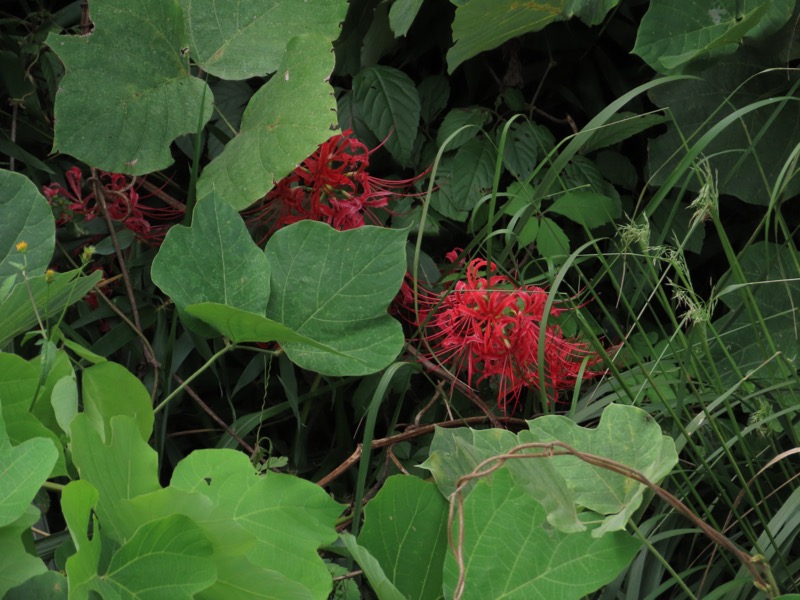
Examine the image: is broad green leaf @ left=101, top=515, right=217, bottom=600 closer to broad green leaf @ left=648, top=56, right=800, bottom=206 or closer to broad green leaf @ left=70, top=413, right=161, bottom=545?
broad green leaf @ left=70, top=413, right=161, bottom=545

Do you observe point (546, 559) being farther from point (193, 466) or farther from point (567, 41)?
point (567, 41)

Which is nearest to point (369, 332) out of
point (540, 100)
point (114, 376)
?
point (114, 376)

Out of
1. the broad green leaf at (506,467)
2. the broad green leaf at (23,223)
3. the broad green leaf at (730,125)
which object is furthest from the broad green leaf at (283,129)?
the broad green leaf at (730,125)

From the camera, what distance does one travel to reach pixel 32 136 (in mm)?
1387

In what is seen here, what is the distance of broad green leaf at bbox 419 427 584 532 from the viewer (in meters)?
0.54

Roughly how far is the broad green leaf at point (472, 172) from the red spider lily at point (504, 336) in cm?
20

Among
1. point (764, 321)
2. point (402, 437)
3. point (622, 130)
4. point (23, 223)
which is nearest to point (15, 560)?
point (23, 223)

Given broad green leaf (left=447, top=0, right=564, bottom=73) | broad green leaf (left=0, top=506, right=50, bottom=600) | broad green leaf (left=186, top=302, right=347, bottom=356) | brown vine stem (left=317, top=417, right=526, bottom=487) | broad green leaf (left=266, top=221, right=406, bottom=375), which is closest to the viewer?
broad green leaf (left=0, top=506, right=50, bottom=600)

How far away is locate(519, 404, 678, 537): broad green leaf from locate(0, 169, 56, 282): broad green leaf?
0.43 m

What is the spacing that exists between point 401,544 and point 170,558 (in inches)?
7.5

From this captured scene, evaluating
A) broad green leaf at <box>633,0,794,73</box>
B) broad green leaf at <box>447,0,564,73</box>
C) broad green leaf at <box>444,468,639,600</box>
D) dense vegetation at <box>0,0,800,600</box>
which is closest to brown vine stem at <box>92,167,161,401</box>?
dense vegetation at <box>0,0,800,600</box>

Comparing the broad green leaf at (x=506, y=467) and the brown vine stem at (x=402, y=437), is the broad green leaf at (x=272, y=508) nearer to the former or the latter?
the broad green leaf at (x=506, y=467)

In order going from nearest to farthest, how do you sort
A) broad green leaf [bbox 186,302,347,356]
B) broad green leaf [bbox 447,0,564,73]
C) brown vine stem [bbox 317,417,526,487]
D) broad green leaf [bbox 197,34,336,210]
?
broad green leaf [bbox 186,302,347,356], brown vine stem [bbox 317,417,526,487], broad green leaf [bbox 197,34,336,210], broad green leaf [bbox 447,0,564,73]

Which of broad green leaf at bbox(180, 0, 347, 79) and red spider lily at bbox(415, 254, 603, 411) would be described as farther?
broad green leaf at bbox(180, 0, 347, 79)
